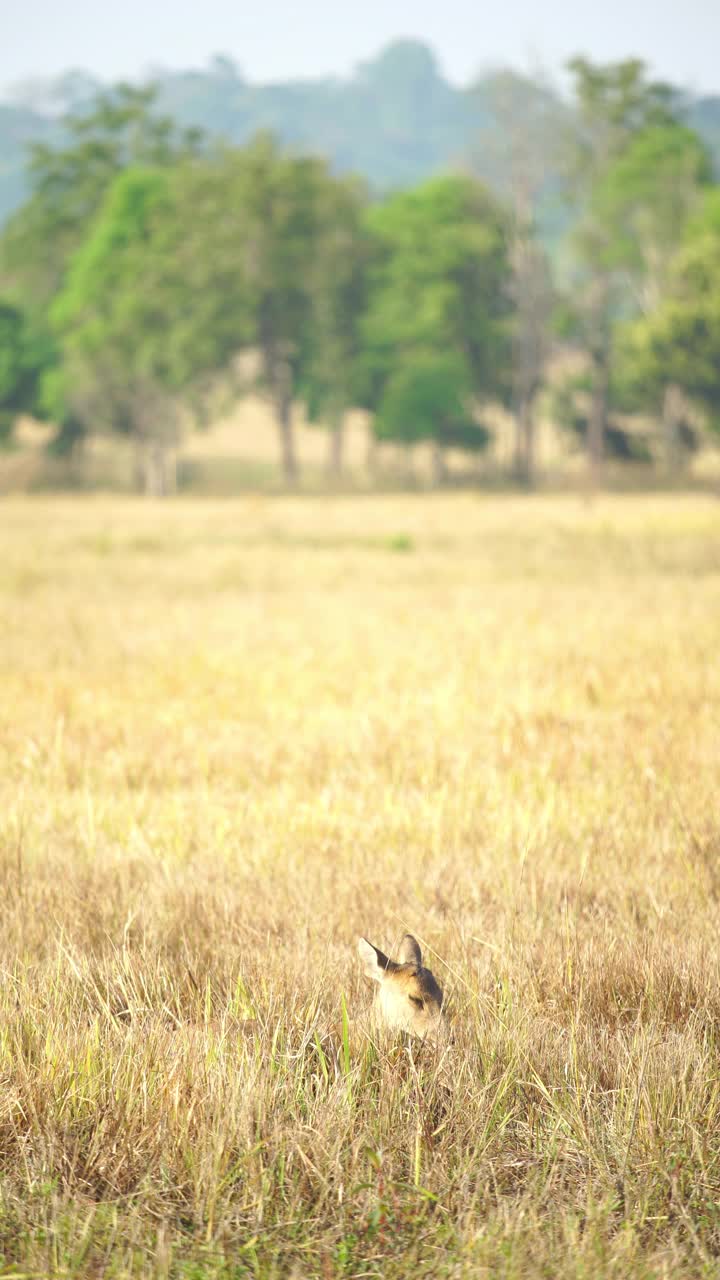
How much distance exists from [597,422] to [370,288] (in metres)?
12.1

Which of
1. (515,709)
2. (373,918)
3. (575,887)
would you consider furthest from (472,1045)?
(515,709)

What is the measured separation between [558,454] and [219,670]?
203 feet

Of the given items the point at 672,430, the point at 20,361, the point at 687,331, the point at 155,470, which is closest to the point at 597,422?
the point at 672,430

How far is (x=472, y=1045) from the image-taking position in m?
2.76

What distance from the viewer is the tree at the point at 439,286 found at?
52.9m

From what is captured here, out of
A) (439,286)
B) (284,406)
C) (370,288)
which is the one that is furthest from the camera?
(370,288)

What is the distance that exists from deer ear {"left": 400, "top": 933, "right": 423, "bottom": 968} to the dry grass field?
0.20m

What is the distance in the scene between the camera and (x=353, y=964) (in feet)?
10.6

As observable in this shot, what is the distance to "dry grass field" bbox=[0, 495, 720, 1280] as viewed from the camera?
2.24m

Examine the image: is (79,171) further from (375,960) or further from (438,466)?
(375,960)

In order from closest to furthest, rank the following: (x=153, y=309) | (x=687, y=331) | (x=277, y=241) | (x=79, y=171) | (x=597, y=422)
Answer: (x=687, y=331)
(x=153, y=309)
(x=277, y=241)
(x=597, y=422)
(x=79, y=171)

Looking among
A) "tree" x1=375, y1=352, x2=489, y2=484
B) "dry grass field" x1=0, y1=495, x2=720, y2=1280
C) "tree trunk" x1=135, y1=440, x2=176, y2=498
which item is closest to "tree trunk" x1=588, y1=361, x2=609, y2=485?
"tree" x1=375, y1=352, x2=489, y2=484

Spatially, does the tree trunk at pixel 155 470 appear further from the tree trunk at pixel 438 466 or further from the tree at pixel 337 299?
the tree trunk at pixel 438 466

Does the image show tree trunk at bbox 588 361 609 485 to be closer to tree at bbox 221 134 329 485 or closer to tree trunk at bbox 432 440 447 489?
tree trunk at bbox 432 440 447 489
